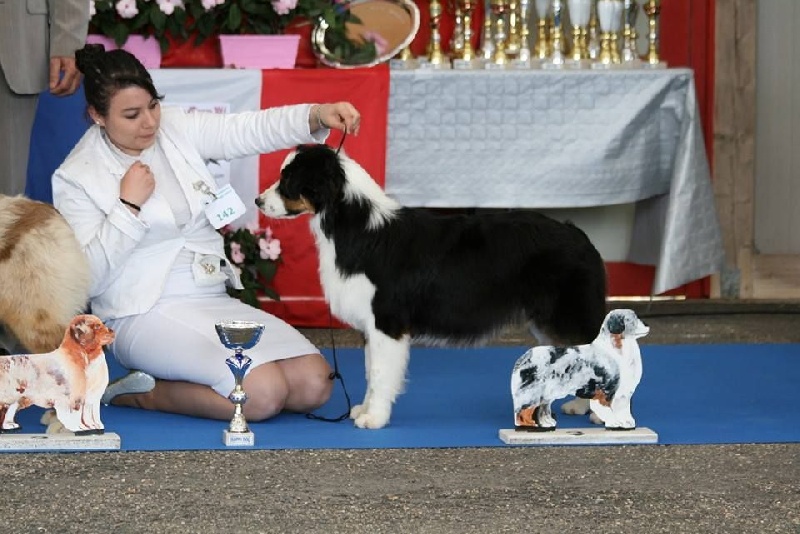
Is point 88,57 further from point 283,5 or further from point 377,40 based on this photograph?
point 377,40

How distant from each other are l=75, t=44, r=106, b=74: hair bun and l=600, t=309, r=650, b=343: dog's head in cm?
160

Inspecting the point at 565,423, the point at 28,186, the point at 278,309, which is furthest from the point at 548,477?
the point at 28,186

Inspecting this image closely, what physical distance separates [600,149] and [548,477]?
2.84 metres

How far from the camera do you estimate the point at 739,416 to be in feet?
12.7

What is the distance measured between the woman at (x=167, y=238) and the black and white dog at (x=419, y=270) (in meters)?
0.21

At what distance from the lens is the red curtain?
5.56 metres

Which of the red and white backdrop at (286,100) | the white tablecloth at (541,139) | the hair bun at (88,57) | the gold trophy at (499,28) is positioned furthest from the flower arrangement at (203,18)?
the hair bun at (88,57)

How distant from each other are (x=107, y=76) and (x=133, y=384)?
2.92 ft

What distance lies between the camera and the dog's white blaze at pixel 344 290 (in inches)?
144

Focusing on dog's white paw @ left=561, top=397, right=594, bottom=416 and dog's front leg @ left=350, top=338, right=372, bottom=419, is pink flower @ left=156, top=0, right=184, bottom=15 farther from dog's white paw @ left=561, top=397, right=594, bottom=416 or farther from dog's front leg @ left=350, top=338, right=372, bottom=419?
dog's white paw @ left=561, top=397, right=594, bottom=416

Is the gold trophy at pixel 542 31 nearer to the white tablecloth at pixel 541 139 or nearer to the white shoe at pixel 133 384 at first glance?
the white tablecloth at pixel 541 139

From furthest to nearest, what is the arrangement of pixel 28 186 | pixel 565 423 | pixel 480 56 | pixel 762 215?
pixel 762 215 → pixel 480 56 → pixel 28 186 → pixel 565 423

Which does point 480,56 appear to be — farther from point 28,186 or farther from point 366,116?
point 28,186

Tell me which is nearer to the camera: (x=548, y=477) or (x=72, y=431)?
(x=548, y=477)
